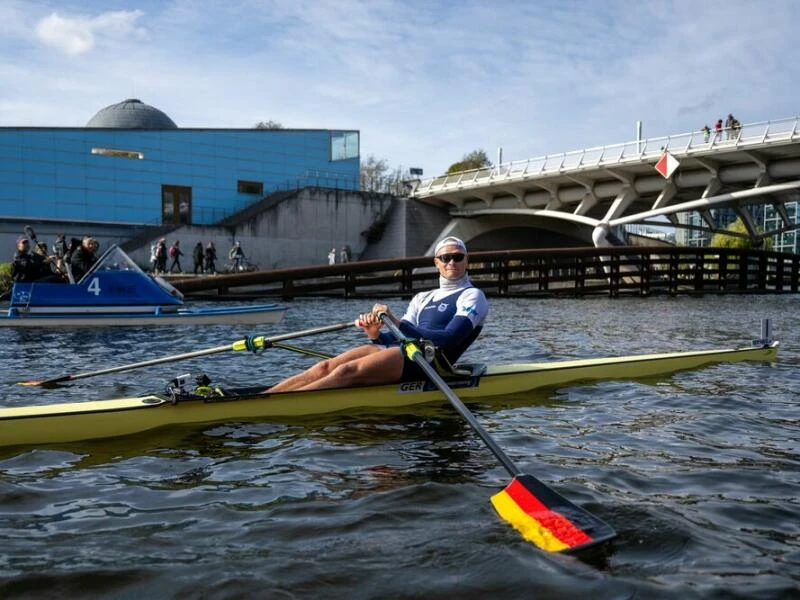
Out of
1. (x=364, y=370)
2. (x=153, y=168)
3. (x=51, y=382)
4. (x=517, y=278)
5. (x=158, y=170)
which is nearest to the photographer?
(x=364, y=370)

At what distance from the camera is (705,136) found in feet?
115

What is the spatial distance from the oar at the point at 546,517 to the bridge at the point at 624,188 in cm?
3235

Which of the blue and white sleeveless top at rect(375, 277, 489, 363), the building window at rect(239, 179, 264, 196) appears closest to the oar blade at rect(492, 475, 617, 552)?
the blue and white sleeveless top at rect(375, 277, 489, 363)

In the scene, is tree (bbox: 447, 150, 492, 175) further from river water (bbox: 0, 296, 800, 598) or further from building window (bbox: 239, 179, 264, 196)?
river water (bbox: 0, 296, 800, 598)

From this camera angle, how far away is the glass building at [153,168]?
142 feet

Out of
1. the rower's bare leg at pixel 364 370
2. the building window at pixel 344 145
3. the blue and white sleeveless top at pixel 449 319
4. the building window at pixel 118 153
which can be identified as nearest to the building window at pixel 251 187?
the building window at pixel 344 145

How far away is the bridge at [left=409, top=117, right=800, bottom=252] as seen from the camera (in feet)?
115

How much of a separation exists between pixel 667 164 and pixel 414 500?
3542cm

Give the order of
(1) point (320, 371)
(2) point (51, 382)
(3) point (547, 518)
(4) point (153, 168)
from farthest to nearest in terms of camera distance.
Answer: (4) point (153, 168)
(2) point (51, 382)
(1) point (320, 371)
(3) point (547, 518)

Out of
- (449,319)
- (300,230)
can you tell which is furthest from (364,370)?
(300,230)

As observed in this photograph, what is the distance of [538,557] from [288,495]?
1640mm

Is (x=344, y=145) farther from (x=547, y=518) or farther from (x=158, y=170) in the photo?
(x=547, y=518)

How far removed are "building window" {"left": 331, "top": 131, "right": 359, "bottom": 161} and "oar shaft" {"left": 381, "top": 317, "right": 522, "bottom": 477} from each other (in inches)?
1980

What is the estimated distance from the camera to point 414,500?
4.51 m
